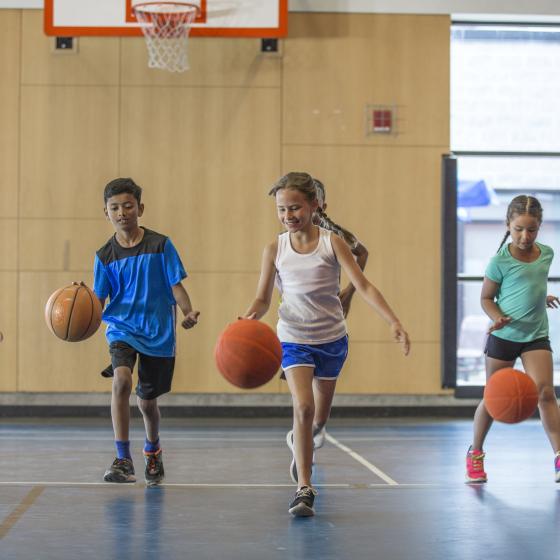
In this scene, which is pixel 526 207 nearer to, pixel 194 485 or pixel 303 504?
pixel 303 504

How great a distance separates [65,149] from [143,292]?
15.0 ft

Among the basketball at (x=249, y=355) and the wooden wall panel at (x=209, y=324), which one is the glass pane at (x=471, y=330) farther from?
the basketball at (x=249, y=355)

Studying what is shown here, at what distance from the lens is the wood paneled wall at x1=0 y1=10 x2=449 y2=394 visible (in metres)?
9.27

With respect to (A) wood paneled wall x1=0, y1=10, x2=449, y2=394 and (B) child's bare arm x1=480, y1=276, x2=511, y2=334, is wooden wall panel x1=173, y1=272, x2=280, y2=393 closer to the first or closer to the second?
(A) wood paneled wall x1=0, y1=10, x2=449, y2=394

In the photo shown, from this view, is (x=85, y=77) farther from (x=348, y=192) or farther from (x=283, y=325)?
(x=283, y=325)

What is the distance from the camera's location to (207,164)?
9336 mm

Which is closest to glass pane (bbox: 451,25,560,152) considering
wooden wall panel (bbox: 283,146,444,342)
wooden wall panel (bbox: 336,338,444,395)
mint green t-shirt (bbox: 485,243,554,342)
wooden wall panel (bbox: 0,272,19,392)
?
wooden wall panel (bbox: 283,146,444,342)

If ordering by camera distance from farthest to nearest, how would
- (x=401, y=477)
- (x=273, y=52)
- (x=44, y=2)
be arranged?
(x=273, y=52)
(x=44, y=2)
(x=401, y=477)

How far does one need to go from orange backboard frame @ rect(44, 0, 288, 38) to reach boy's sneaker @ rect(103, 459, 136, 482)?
467cm

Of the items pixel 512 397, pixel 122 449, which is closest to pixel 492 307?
pixel 512 397

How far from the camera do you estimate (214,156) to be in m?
9.34

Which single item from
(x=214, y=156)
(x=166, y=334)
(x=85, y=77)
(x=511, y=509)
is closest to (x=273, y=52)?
(x=214, y=156)

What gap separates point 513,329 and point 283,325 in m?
1.30

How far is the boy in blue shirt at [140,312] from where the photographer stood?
16.6ft
